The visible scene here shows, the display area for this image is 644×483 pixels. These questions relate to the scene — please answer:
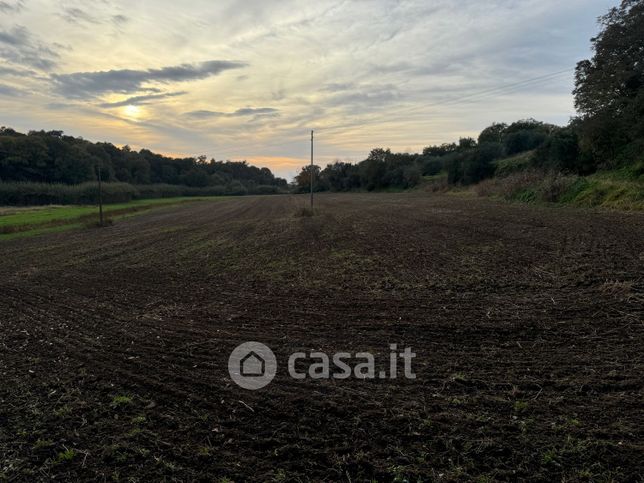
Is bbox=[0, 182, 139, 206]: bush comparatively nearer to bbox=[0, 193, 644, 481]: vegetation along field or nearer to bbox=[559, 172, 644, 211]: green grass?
bbox=[0, 193, 644, 481]: vegetation along field

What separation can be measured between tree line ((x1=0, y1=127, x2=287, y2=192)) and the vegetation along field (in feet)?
222

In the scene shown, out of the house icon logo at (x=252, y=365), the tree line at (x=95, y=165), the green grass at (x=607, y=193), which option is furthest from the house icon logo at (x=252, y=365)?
the tree line at (x=95, y=165)

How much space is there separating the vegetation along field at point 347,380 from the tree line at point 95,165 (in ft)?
222

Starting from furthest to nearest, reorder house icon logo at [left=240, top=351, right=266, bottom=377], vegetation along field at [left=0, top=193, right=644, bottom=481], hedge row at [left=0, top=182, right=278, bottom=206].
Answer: hedge row at [left=0, top=182, right=278, bottom=206]
house icon logo at [left=240, top=351, right=266, bottom=377]
vegetation along field at [left=0, top=193, right=644, bottom=481]

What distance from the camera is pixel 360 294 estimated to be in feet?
26.2

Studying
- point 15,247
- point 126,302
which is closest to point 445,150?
point 15,247

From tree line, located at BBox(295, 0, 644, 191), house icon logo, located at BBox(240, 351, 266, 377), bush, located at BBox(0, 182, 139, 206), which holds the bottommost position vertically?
house icon logo, located at BBox(240, 351, 266, 377)

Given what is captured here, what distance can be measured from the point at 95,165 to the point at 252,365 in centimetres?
10254

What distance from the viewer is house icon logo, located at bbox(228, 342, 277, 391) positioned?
4594mm

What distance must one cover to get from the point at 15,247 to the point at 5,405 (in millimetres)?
21091

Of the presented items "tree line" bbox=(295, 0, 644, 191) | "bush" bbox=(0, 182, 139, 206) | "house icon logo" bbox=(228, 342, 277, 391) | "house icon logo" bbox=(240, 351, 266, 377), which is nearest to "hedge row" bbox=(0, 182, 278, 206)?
"bush" bbox=(0, 182, 139, 206)

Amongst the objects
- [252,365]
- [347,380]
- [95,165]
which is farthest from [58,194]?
[347,380]

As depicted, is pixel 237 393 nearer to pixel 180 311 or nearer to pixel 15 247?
pixel 180 311

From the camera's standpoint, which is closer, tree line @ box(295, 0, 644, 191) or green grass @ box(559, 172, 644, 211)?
green grass @ box(559, 172, 644, 211)
